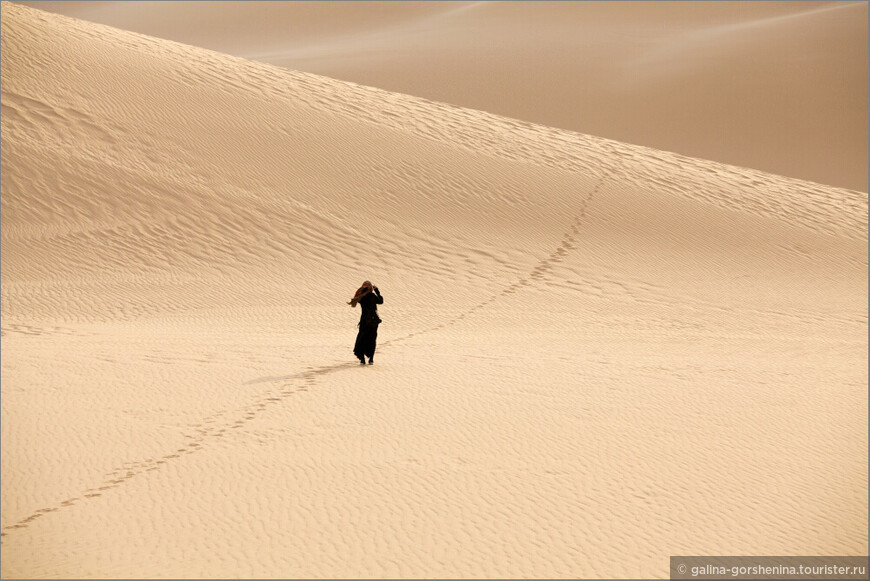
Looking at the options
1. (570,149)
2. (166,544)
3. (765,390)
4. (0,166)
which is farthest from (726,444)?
(570,149)

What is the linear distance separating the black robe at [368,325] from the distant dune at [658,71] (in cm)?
2954

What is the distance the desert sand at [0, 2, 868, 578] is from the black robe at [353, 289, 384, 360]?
16.2 inches

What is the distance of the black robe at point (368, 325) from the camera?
1194 cm

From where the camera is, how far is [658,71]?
47.8 metres

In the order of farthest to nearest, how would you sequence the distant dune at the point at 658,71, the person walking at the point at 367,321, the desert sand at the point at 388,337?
the distant dune at the point at 658,71, the person walking at the point at 367,321, the desert sand at the point at 388,337

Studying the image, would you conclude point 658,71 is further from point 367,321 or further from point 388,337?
point 367,321

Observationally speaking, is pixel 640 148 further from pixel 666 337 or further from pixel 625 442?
pixel 625 442

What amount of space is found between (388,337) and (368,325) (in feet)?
9.29

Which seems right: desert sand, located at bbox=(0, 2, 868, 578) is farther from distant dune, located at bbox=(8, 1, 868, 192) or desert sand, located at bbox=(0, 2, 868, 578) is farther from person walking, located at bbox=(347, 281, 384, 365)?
distant dune, located at bbox=(8, 1, 868, 192)

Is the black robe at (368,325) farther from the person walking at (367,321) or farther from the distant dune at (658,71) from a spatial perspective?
the distant dune at (658,71)

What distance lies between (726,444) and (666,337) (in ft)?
19.8

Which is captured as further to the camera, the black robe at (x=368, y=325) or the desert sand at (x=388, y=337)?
the black robe at (x=368, y=325)

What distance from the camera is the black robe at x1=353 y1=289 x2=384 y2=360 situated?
11938 mm

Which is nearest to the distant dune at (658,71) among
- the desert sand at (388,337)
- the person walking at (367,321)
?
the desert sand at (388,337)
